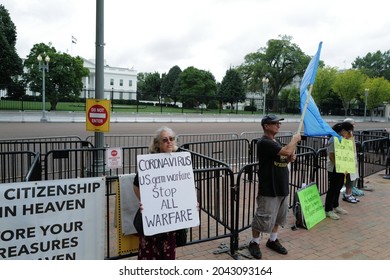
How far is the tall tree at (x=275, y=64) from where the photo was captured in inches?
2793

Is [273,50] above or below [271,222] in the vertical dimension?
above

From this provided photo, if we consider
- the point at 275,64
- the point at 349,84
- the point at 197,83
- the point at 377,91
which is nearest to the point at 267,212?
the point at 349,84

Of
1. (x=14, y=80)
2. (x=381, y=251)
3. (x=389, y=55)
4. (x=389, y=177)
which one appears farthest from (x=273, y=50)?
(x=381, y=251)

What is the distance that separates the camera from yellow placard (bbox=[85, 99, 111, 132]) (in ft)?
22.2

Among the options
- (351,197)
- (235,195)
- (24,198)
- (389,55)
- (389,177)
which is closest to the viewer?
(24,198)

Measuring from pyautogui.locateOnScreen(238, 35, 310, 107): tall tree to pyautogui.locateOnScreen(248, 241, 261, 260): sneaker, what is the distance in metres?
69.7

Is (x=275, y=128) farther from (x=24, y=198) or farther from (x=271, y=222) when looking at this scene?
(x=24, y=198)

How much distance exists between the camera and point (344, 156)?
5836mm

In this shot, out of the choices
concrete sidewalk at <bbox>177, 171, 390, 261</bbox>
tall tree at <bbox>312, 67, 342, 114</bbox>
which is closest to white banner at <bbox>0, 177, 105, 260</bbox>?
concrete sidewalk at <bbox>177, 171, 390, 261</bbox>

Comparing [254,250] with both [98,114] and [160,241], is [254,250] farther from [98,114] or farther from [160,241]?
[98,114]

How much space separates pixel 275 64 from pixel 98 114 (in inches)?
2830

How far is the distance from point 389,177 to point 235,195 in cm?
686

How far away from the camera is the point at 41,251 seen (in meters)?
3.07

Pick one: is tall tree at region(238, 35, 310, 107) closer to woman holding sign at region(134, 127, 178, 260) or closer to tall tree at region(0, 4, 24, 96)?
tall tree at region(0, 4, 24, 96)
